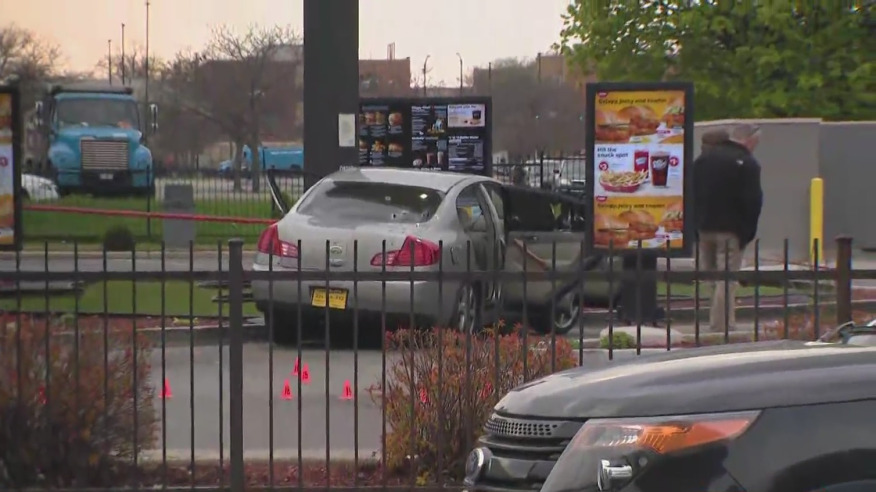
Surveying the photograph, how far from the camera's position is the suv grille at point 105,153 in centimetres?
3572

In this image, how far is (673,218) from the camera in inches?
470

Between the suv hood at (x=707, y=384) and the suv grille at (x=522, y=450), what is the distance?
4cm

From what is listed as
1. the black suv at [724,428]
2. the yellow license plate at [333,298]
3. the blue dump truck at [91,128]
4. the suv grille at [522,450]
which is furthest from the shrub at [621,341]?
the blue dump truck at [91,128]

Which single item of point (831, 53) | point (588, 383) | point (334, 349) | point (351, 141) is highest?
point (831, 53)

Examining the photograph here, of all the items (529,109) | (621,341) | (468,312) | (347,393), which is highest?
(529,109)

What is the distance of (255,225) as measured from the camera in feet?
80.7

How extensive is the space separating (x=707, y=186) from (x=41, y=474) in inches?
304

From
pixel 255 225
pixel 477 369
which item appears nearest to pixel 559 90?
pixel 255 225

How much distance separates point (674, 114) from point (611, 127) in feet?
1.82

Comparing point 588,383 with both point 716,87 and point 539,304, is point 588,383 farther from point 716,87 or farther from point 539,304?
point 716,87

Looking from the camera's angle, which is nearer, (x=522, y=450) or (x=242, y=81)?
(x=522, y=450)

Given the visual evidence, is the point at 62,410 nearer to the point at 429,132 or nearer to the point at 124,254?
the point at 429,132

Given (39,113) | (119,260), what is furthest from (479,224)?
(39,113)

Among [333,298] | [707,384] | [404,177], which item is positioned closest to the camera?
[707,384]
